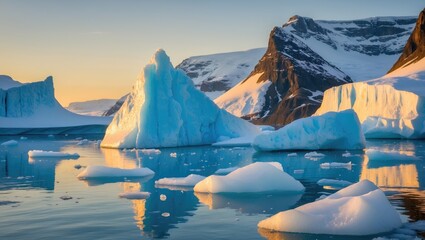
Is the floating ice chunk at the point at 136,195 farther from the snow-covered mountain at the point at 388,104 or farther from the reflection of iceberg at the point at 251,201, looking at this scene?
the snow-covered mountain at the point at 388,104

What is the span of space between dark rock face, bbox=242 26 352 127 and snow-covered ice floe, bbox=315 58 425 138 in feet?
144

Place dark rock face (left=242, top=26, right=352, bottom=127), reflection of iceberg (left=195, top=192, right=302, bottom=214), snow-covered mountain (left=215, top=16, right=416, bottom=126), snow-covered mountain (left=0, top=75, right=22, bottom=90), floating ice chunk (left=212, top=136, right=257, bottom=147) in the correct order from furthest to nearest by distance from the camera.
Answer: snow-covered mountain (left=215, top=16, right=416, bottom=126)
dark rock face (left=242, top=26, right=352, bottom=127)
snow-covered mountain (left=0, top=75, right=22, bottom=90)
floating ice chunk (left=212, top=136, right=257, bottom=147)
reflection of iceberg (left=195, top=192, right=302, bottom=214)

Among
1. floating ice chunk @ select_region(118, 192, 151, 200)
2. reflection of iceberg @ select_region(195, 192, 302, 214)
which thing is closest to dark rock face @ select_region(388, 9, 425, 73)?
reflection of iceberg @ select_region(195, 192, 302, 214)

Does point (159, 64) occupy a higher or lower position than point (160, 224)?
higher

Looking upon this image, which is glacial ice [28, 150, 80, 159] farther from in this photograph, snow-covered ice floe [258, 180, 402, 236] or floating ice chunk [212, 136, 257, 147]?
snow-covered ice floe [258, 180, 402, 236]

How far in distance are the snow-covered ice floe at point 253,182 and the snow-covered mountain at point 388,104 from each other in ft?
121

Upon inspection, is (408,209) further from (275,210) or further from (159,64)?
(159,64)

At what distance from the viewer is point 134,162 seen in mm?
24062

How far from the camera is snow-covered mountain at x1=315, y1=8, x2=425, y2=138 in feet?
157

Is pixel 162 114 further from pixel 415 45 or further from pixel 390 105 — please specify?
pixel 415 45

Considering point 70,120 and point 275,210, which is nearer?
point 275,210

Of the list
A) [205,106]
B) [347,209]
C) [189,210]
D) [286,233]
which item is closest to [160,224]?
[189,210]

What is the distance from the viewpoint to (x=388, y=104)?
174 feet

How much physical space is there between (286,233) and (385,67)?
14528 cm
